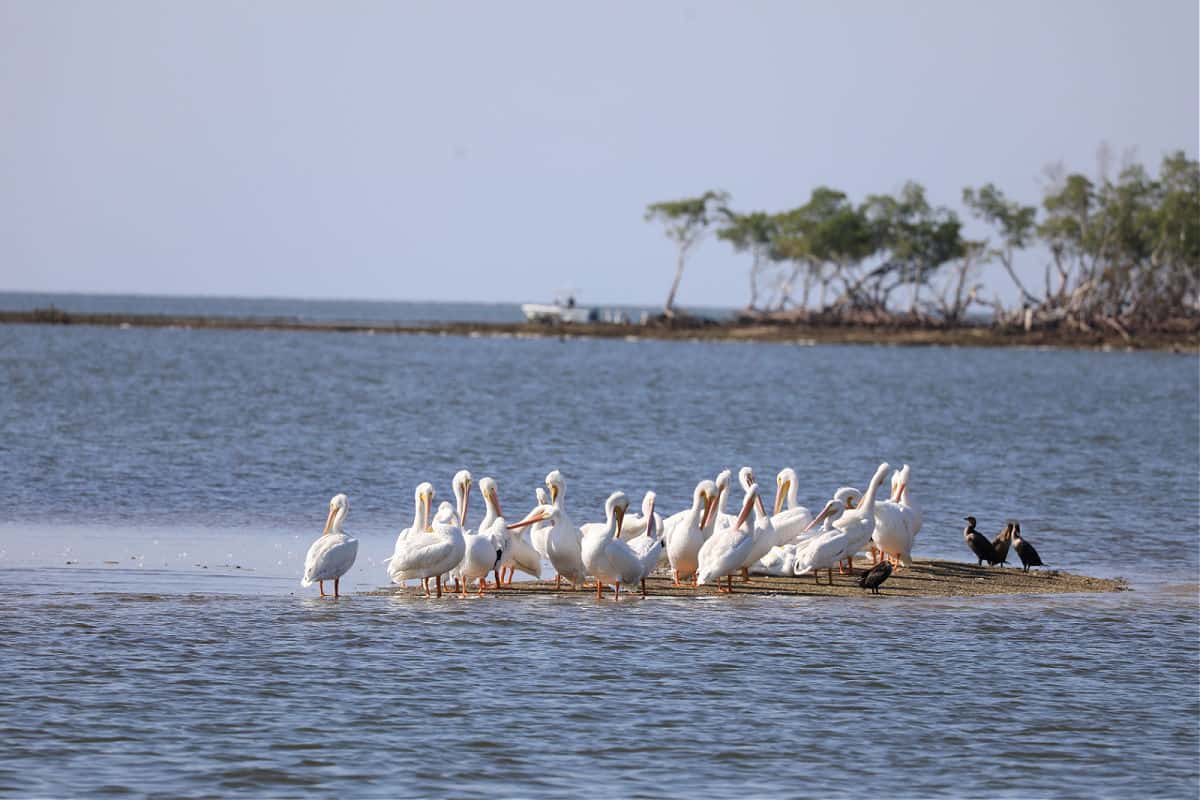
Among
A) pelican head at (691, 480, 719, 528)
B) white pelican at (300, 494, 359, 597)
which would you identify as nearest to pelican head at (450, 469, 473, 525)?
white pelican at (300, 494, 359, 597)

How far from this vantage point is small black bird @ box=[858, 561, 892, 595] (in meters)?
16.5

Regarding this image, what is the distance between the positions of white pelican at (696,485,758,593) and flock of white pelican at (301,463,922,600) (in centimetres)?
1

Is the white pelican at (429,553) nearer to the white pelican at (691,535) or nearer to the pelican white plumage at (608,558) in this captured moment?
the pelican white plumage at (608,558)

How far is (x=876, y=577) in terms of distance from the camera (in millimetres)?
16531

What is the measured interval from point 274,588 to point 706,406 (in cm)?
3881

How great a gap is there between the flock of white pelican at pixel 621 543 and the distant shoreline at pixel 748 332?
9550 centimetres

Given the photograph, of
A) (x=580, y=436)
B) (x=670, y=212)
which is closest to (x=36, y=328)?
(x=670, y=212)

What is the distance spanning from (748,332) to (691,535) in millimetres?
102472

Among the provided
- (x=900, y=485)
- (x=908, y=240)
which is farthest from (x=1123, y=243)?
(x=900, y=485)

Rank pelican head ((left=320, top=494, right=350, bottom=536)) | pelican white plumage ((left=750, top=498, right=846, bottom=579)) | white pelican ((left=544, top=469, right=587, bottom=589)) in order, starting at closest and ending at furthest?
white pelican ((left=544, top=469, right=587, bottom=589))
pelican head ((left=320, top=494, right=350, bottom=536))
pelican white plumage ((left=750, top=498, right=846, bottom=579))

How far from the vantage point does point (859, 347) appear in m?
118

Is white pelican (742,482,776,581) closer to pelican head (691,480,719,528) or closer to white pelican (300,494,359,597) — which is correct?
pelican head (691,480,719,528)

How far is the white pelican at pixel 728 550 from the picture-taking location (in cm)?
1617

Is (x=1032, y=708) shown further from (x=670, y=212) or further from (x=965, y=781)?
(x=670, y=212)
